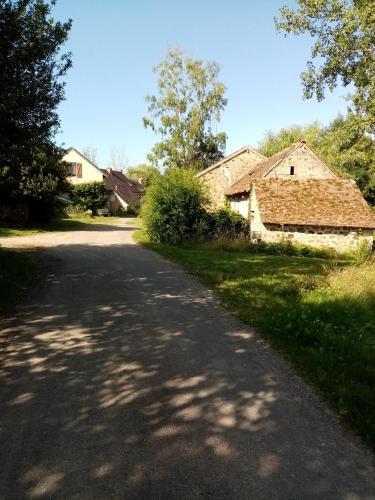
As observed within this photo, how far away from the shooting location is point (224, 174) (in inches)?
1319

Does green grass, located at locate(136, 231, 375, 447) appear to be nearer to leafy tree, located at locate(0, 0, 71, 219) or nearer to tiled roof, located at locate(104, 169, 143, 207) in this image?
leafy tree, located at locate(0, 0, 71, 219)

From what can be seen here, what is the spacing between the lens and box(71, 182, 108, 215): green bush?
1836 inches

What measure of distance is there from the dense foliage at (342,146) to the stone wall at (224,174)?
293 inches

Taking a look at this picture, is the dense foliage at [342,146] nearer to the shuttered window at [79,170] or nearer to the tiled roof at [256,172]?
the tiled roof at [256,172]

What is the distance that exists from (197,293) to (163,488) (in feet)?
24.0

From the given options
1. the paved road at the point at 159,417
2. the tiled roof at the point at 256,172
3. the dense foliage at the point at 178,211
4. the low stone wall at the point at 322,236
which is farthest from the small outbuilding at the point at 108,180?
the paved road at the point at 159,417

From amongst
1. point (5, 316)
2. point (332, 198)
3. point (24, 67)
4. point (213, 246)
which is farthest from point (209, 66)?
point (5, 316)

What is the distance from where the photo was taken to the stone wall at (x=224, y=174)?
33.3 metres

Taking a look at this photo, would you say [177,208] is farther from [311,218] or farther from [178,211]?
[311,218]

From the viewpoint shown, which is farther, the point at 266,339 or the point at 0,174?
the point at 0,174

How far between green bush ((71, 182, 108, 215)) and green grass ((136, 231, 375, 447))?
3606cm

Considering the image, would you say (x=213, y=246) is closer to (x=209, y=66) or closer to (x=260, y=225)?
(x=260, y=225)

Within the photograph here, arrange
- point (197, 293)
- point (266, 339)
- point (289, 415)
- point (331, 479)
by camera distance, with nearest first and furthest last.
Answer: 1. point (331, 479)
2. point (289, 415)
3. point (266, 339)
4. point (197, 293)

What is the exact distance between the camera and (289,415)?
4.53 metres
